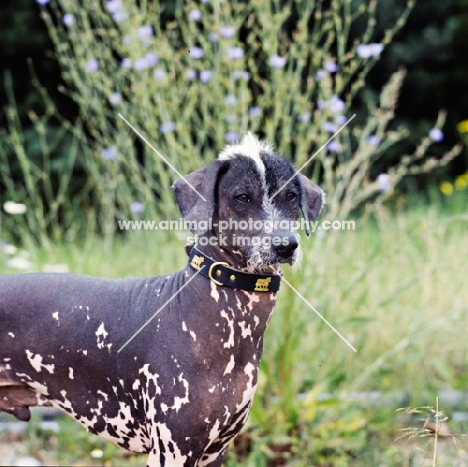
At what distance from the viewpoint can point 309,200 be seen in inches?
89.4

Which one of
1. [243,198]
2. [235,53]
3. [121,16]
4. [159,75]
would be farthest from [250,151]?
[121,16]

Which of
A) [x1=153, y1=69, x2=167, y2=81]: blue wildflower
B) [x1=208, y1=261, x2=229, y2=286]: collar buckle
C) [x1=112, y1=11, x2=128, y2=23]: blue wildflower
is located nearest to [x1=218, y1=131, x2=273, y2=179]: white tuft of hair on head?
[x1=208, y1=261, x2=229, y2=286]: collar buckle

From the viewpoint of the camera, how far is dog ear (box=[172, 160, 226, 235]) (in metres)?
2.10

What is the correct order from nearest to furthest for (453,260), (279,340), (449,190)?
(279,340) → (453,260) → (449,190)

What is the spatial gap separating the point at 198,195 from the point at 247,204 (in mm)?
155

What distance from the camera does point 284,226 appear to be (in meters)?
2.09

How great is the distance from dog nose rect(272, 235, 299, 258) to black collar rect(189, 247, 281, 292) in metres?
0.17

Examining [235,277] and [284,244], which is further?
[235,277]

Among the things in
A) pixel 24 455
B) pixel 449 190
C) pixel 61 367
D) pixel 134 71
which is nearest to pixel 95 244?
pixel 134 71

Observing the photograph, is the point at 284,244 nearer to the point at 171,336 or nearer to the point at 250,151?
the point at 250,151

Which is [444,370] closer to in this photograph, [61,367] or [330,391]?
[330,391]

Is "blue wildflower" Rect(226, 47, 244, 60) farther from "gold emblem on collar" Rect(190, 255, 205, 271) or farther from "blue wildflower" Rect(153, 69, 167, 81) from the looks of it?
"gold emblem on collar" Rect(190, 255, 205, 271)

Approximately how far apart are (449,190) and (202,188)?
5980mm

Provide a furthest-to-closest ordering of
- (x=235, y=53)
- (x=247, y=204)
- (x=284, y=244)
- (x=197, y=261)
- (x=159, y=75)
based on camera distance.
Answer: (x=159, y=75)
(x=235, y=53)
(x=197, y=261)
(x=247, y=204)
(x=284, y=244)
